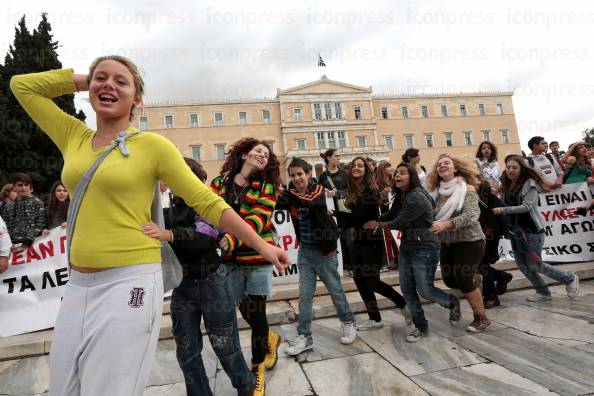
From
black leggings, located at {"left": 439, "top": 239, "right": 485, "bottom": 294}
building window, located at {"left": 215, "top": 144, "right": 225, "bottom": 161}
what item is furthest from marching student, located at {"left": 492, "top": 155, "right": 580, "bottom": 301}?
building window, located at {"left": 215, "top": 144, "right": 225, "bottom": 161}

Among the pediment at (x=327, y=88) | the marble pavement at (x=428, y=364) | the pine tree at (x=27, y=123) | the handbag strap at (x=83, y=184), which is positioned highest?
the pediment at (x=327, y=88)

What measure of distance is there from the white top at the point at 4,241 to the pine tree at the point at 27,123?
16706mm

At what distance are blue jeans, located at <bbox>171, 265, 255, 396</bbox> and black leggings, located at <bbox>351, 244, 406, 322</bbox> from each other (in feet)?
6.60

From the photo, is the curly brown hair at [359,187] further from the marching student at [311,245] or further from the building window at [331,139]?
the building window at [331,139]

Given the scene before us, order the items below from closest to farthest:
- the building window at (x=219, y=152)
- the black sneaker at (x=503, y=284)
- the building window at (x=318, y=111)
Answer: the black sneaker at (x=503, y=284)
the building window at (x=219, y=152)
the building window at (x=318, y=111)

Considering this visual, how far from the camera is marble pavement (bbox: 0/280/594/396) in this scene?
2781 mm

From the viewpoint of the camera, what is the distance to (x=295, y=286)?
5.68 meters

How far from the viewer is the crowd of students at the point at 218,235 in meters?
1.27

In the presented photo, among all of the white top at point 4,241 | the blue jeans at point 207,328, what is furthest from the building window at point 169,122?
the blue jeans at point 207,328

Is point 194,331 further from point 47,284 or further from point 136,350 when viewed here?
point 47,284

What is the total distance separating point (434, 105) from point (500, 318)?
52.6m

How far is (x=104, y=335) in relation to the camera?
3.99ft

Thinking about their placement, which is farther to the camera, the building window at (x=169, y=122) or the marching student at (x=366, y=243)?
the building window at (x=169, y=122)

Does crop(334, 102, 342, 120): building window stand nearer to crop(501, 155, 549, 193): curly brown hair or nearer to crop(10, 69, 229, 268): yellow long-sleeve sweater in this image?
crop(501, 155, 549, 193): curly brown hair
